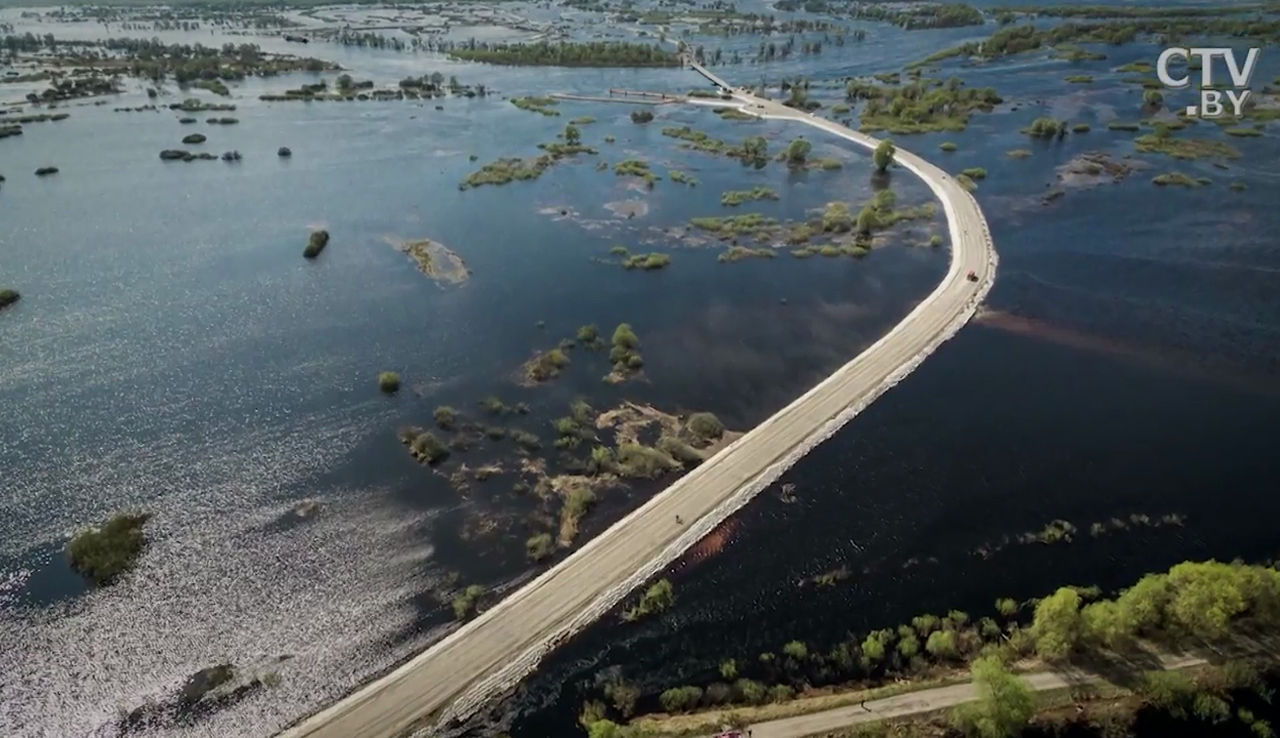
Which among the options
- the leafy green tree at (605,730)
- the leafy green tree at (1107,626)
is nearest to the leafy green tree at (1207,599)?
the leafy green tree at (1107,626)

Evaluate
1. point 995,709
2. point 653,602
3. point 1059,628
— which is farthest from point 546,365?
point 995,709

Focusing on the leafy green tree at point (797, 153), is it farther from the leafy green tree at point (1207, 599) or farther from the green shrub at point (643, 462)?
the leafy green tree at point (1207, 599)

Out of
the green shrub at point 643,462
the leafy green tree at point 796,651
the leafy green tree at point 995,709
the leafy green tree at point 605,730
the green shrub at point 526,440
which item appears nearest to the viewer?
the leafy green tree at point 995,709

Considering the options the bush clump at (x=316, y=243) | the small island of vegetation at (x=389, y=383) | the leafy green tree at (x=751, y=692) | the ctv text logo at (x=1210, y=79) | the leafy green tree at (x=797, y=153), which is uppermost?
the ctv text logo at (x=1210, y=79)

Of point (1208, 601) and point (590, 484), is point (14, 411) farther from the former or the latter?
point (1208, 601)

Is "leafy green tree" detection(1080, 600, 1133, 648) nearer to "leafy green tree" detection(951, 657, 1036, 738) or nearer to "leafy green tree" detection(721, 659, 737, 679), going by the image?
"leafy green tree" detection(951, 657, 1036, 738)

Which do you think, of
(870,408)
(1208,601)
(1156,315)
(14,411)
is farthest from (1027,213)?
(14,411)

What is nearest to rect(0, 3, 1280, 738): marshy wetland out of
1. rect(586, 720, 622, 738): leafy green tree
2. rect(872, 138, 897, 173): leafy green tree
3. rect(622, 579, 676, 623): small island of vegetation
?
rect(622, 579, 676, 623): small island of vegetation
